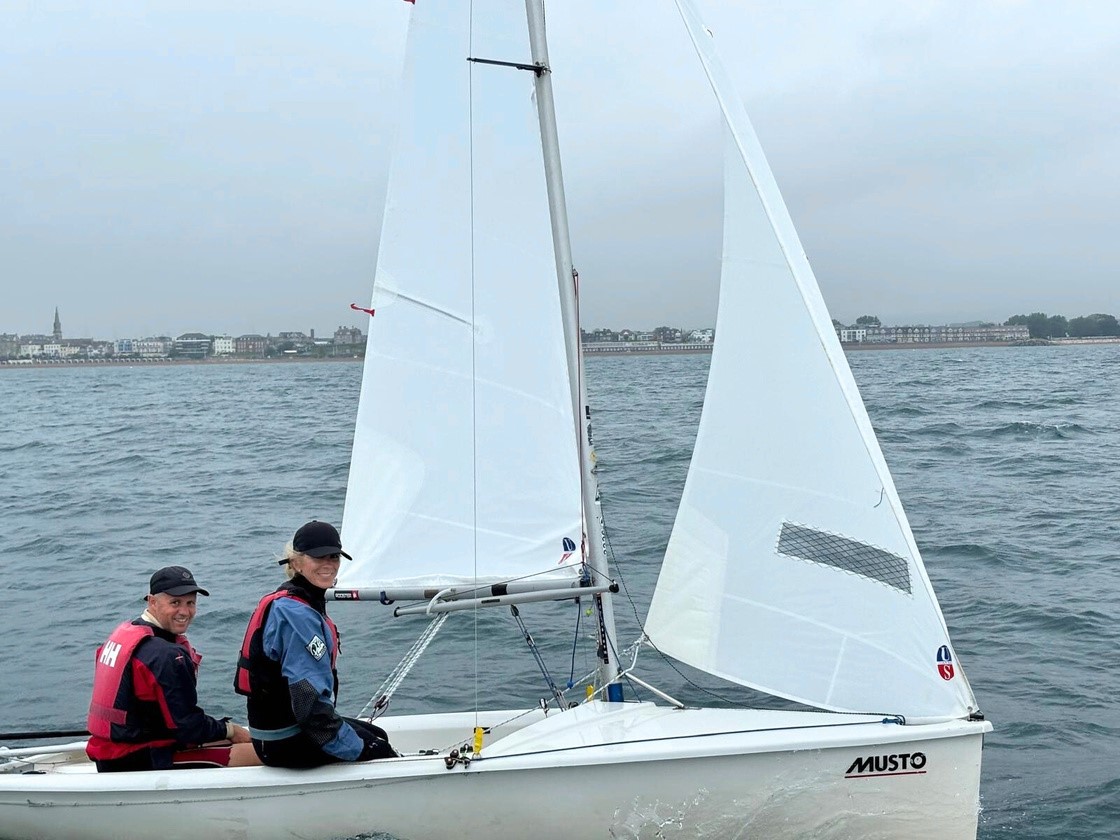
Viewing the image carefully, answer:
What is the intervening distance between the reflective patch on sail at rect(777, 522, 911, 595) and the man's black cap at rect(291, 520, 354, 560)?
1638mm

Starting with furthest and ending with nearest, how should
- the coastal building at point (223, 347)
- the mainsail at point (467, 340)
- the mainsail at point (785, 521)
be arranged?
the coastal building at point (223, 347)
the mainsail at point (467, 340)
the mainsail at point (785, 521)

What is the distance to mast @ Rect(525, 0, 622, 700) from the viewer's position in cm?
449

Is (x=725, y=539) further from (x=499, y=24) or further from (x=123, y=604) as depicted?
→ (x=123, y=604)

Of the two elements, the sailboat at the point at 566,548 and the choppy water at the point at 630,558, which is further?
the choppy water at the point at 630,558

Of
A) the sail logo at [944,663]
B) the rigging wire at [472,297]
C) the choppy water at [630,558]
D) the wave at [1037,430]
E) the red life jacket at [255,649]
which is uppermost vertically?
the rigging wire at [472,297]

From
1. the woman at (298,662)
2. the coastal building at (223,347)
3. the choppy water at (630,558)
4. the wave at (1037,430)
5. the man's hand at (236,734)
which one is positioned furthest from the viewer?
the coastal building at (223,347)

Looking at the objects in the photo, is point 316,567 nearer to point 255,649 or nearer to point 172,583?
point 255,649

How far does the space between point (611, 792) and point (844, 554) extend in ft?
3.89

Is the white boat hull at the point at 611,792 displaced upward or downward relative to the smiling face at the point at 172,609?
downward

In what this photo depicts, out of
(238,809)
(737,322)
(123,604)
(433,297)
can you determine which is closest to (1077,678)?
(737,322)

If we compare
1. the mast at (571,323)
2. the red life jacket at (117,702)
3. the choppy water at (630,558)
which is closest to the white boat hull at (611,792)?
the red life jacket at (117,702)

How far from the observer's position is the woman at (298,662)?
11.8 ft

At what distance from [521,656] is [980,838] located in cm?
A: 330

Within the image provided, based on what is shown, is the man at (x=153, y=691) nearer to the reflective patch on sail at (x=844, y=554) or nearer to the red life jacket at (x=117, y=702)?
the red life jacket at (x=117, y=702)
